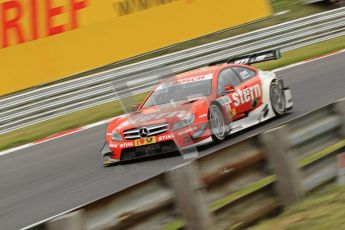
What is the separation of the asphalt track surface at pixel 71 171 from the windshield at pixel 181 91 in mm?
810

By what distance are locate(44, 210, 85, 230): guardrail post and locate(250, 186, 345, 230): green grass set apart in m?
1.78

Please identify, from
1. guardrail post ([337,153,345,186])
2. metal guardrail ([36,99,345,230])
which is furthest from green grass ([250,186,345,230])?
guardrail post ([337,153,345,186])

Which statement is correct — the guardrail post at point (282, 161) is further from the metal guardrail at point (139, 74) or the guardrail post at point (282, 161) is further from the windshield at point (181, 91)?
the metal guardrail at point (139, 74)

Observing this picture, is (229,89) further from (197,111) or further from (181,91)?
(197,111)

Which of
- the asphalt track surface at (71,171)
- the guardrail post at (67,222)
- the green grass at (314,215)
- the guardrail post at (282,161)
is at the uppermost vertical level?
the guardrail post at (67,222)

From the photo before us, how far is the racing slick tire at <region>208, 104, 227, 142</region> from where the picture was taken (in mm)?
9570

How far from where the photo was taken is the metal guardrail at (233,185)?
460cm

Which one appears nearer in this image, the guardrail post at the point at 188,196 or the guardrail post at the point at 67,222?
the guardrail post at the point at 67,222

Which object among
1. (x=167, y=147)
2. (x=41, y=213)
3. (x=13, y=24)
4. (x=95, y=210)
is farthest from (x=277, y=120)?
(x=95, y=210)

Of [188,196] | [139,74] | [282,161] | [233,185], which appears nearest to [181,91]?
[282,161]

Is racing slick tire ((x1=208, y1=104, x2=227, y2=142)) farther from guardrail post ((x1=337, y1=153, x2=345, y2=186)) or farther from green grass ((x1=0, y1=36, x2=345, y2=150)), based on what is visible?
guardrail post ((x1=337, y1=153, x2=345, y2=186))

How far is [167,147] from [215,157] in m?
4.05

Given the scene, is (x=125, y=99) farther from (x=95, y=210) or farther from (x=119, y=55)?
(x=95, y=210)

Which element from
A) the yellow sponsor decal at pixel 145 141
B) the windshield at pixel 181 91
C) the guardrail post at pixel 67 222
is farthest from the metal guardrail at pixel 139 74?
the guardrail post at pixel 67 222
